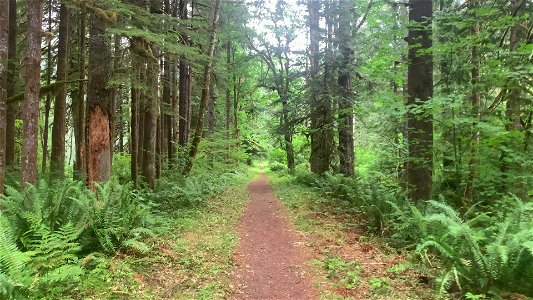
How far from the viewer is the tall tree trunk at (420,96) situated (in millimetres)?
8766

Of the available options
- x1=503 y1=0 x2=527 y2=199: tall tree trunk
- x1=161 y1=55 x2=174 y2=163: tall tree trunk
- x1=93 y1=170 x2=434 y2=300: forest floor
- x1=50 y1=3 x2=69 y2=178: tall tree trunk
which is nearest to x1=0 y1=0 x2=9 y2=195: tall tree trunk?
x1=93 y1=170 x2=434 y2=300: forest floor

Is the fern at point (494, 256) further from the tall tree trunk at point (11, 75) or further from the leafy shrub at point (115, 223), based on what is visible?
the tall tree trunk at point (11, 75)

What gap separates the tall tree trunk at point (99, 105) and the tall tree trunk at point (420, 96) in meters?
7.24

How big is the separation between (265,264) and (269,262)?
5.2 inches

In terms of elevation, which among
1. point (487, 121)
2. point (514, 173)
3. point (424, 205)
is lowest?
point (424, 205)

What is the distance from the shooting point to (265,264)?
248 inches

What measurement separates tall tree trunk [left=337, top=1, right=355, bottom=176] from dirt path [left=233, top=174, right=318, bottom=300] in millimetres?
6718

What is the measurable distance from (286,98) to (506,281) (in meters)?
17.3

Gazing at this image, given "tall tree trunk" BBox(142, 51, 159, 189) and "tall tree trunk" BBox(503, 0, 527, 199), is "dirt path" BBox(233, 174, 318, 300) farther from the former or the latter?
"tall tree trunk" BBox(503, 0, 527, 199)

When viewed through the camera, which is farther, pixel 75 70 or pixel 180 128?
pixel 180 128

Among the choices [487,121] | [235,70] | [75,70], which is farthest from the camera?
[235,70]

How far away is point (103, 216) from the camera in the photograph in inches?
243

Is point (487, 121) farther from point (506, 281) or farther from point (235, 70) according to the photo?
point (235, 70)

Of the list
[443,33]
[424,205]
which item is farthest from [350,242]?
[443,33]
